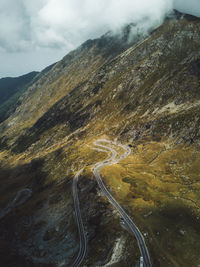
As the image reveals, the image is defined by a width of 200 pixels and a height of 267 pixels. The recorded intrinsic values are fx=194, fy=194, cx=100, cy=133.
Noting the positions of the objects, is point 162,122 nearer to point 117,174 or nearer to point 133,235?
point 117,174

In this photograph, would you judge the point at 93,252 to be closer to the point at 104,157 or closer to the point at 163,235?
the point at 163,235

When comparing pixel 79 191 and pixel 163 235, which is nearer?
pixel 163 235

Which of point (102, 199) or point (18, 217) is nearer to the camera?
point (102, 199)

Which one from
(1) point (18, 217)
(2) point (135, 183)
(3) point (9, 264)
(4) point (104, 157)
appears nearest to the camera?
(3) point (9, 264)

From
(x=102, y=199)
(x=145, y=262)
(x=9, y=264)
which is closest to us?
(x=145, y=262)

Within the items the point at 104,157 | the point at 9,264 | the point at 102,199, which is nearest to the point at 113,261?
the point at 102,199

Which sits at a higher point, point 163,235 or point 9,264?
point 9,264

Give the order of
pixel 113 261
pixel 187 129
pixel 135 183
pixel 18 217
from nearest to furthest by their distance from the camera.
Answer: pixel 113 261, pixel 135 183, pixel 18 217, pixel 187 129

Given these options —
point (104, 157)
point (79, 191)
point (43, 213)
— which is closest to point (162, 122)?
point (104, 157)

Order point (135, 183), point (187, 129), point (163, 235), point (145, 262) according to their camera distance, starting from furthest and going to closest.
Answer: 1. point (187, 129)
2. point (135, 183)
3. point (163, 235)
4. point (145, 262)
